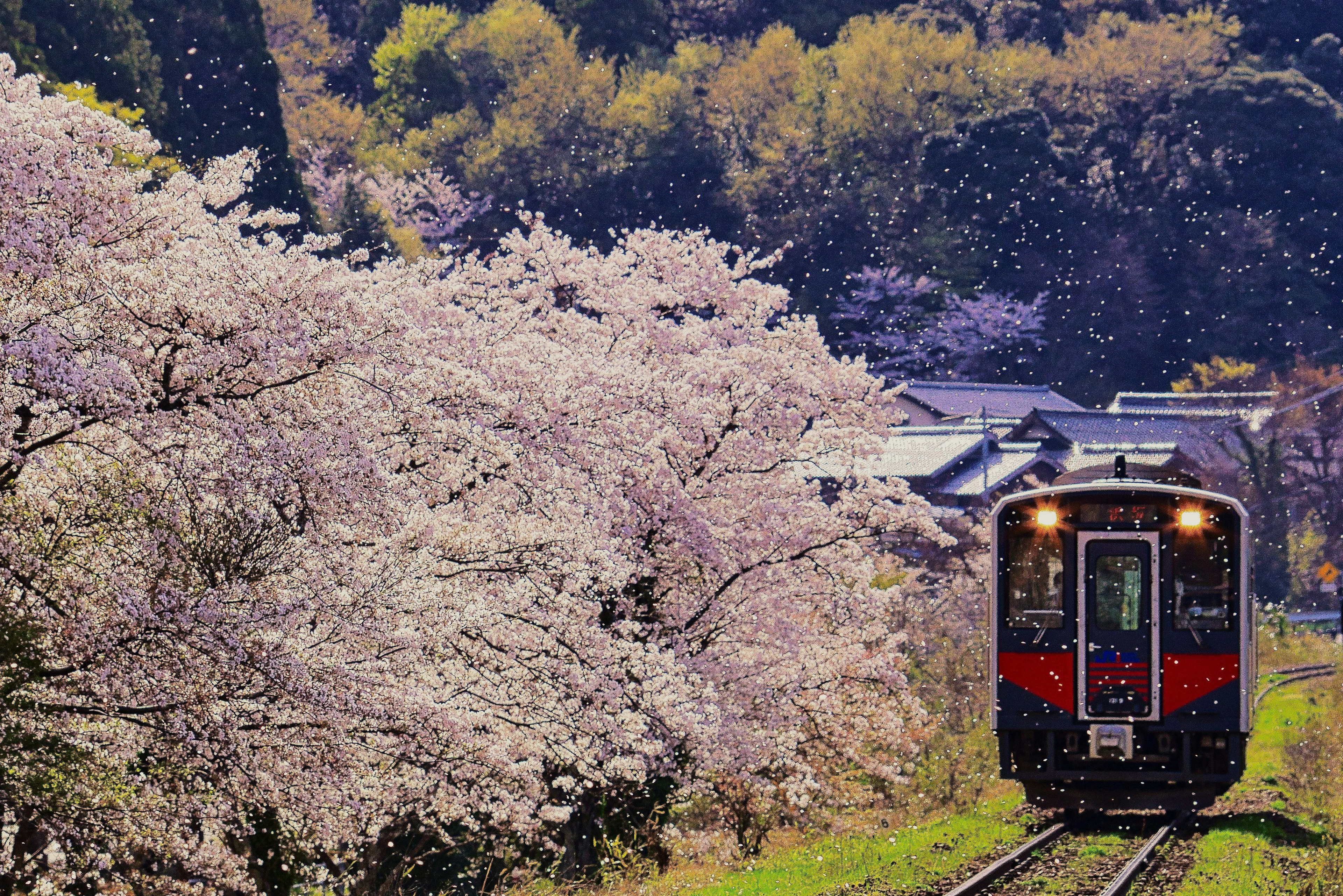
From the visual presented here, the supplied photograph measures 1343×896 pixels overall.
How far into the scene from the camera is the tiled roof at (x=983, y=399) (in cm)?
4372

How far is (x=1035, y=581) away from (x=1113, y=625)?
658 millimetres

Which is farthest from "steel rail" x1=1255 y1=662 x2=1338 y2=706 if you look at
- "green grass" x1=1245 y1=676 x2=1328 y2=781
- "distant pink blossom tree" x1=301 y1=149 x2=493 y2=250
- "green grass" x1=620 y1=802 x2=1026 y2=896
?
"distant pink blossom tree" x1=301 y1=149 x2=493 y2=250

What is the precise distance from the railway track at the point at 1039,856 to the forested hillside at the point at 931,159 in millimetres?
35155

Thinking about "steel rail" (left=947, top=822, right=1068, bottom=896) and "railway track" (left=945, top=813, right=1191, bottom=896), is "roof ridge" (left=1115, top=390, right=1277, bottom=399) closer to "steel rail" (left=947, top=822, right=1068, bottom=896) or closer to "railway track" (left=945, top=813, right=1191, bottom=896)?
"railway track" (left=945, top=813, right=1191, bottom=896)

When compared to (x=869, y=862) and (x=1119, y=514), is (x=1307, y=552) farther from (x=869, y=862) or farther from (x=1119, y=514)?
(x=869, y=862)

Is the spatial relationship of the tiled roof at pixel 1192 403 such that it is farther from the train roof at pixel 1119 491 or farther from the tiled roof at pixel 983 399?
the train roof at pixel 1119 491

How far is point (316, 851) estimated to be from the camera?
1087 cm

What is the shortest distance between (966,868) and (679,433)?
487 cm

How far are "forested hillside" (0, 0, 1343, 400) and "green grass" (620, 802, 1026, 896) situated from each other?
34899mm

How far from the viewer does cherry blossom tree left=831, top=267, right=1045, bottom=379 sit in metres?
48.5

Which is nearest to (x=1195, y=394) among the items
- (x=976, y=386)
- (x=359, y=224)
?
(x=976, y=386)

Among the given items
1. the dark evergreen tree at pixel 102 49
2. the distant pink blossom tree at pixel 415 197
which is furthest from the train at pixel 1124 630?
the distant pink blossom tree at pixel 415 197

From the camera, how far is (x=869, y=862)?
1173cm

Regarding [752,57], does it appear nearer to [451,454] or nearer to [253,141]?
[253,141]
